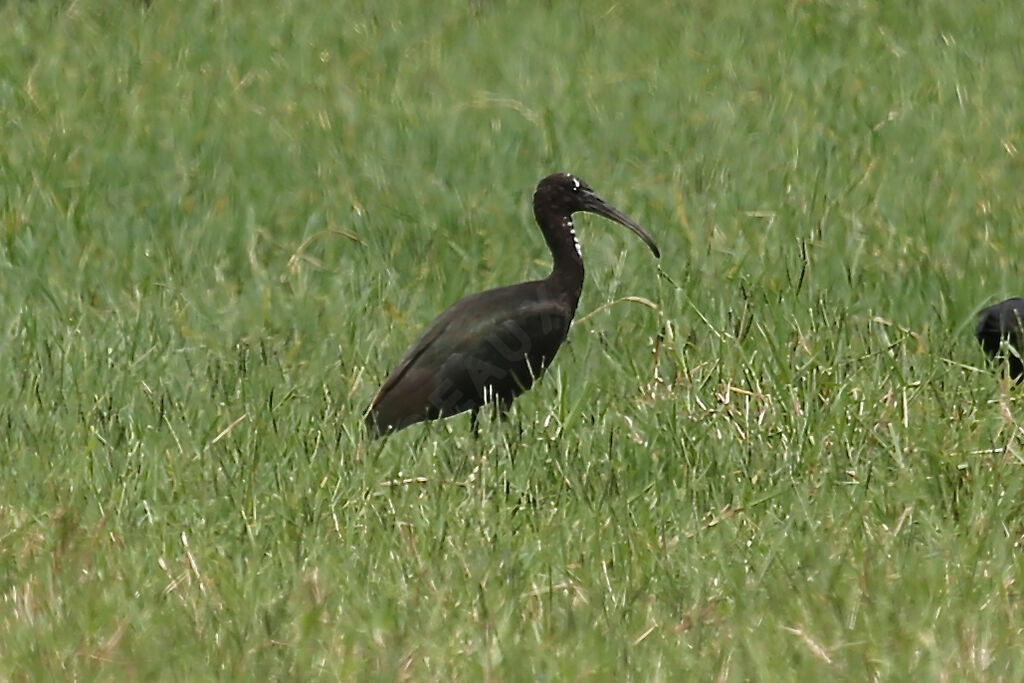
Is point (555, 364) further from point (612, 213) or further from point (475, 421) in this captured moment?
point (475, 421)

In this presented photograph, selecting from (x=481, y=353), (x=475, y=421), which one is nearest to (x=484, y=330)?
(x=481, y=353)

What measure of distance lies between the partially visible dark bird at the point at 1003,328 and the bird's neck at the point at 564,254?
1.43m

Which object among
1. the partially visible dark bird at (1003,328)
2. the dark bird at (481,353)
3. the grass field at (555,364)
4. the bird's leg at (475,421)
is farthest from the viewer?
the partially visible dark bird at (1003,328)

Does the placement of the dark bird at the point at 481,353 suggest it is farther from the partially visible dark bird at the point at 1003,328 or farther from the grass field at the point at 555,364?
the partially visible dark bird at the point at 1003,328

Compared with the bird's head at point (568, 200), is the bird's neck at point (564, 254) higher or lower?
lower

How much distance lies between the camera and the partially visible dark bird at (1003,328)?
23.9ft

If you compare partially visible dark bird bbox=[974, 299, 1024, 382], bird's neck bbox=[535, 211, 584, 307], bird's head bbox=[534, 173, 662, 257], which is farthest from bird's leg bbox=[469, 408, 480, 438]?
partially visible dark bird bbox=[974, 299, 1024, 382]

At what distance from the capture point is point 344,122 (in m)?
10.3

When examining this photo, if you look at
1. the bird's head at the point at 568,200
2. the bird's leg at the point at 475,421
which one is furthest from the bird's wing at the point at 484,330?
the bird's head at the point at 568,200

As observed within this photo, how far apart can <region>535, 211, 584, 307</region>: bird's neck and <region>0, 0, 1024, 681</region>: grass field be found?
274 millimetres

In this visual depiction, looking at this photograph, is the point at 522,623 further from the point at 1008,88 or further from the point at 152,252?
the point at 1008,88

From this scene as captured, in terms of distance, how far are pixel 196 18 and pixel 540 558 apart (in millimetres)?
7428

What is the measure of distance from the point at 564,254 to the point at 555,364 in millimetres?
394

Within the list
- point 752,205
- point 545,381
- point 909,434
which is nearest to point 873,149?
point 752,205
